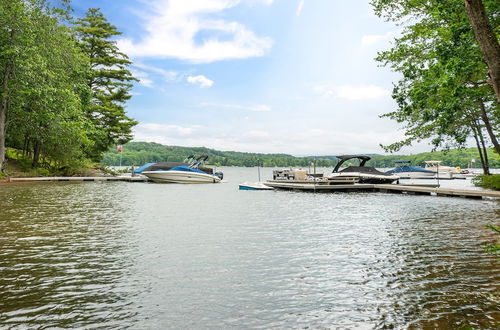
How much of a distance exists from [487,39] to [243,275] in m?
5.56

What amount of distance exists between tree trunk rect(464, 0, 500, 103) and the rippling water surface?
3307mm

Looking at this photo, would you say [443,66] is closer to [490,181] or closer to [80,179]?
[490,181]

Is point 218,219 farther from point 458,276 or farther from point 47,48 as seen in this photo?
point 47,48

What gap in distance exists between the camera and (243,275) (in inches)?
270

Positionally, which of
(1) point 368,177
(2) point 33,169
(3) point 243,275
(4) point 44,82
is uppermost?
(4) point 44,82

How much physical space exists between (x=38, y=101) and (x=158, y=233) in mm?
27790

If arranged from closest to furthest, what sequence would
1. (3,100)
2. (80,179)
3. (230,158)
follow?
(3,100) → (80,179) → (230,158)

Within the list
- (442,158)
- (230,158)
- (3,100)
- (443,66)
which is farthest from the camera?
(230,158)

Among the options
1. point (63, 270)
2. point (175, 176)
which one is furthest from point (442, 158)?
Result: point (63, 270)

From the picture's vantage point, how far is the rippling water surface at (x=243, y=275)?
488cm

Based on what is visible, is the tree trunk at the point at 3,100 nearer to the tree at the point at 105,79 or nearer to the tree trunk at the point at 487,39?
the tree at the point at 105,79

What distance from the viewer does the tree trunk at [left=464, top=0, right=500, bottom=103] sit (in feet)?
11.4

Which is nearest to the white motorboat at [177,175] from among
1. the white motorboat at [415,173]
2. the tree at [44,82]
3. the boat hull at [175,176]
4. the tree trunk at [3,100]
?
the boat hull at [175,176]

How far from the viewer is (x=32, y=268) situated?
702 centimetres
